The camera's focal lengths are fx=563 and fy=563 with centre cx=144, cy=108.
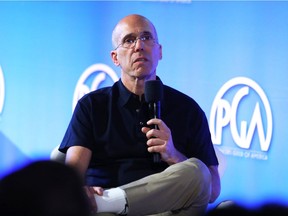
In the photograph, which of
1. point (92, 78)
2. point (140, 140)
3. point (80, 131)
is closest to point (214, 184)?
point (140, 140)

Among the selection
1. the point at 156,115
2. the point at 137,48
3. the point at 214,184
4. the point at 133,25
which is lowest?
the point at 214,184

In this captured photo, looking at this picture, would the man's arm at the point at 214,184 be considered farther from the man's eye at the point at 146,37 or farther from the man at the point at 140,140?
the man's eye at the point at 146,37

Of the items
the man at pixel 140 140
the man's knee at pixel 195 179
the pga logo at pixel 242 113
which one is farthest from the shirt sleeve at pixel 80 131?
the pga logo at pixel 242 113

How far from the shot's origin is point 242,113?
2.93m

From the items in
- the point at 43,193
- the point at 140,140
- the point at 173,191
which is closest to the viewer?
the point at 43,193

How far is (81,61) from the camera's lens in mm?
3486

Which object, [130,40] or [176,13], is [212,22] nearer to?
[176,13]

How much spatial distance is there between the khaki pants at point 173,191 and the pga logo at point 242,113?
0.89m

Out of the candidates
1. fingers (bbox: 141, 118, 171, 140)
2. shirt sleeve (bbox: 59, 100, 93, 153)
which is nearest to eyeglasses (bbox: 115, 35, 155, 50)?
shirt sleeve (bbox: 59, 100, 93, 153)

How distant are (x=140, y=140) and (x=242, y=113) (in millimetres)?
818

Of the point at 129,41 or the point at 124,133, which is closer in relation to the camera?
the point at 124,133

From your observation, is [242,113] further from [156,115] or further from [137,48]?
[156,115]

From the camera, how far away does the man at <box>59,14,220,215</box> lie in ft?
6.62

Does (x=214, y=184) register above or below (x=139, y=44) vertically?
below
